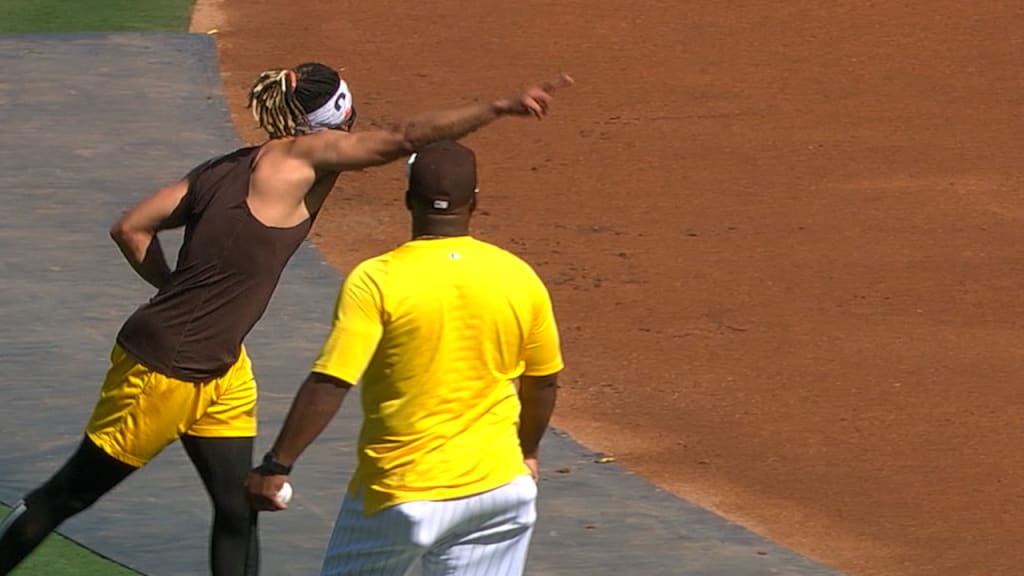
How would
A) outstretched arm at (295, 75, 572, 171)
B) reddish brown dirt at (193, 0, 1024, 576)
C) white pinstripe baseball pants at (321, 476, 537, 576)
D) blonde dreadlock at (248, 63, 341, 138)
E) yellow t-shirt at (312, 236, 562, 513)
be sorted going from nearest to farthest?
1. yellow t-shirt at (312, 236, 562, 513)
2. white pinstripe baseball pants at (321, 476, 537, 576)
3. outstretched arm at (295, 75, 572, 171)
4. blonde dreadlock at (248, 63, 341, 138)
5. reddish brown dirt at (193, 0, 1024, 576)

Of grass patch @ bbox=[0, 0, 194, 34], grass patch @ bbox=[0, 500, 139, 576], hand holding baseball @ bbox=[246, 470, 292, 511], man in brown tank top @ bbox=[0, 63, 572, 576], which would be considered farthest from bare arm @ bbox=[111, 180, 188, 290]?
grass patch @ bbox=[0, 0, 194, 34]

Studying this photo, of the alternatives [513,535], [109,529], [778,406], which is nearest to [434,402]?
[513,535]

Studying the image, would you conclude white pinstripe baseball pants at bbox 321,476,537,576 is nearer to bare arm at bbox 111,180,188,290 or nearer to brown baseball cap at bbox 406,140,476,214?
brown baseball cap at bbox 406,140,476,214

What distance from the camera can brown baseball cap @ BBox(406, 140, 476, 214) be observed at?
531 cm

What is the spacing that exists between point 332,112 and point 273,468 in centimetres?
146

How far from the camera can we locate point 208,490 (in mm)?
6570

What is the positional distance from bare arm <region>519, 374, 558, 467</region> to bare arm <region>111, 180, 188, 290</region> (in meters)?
1.53

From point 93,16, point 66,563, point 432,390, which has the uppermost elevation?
point 93,16

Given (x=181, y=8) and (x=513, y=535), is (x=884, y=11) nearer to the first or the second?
(x=181, y=8)

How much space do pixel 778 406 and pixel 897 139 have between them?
6.46 metres

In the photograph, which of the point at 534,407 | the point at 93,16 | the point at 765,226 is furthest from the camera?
the point at 93,16

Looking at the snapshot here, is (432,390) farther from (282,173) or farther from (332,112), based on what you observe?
(332,112)

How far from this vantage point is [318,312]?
11414 mm

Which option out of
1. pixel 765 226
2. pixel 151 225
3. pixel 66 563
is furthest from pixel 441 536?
pixel 765 226
